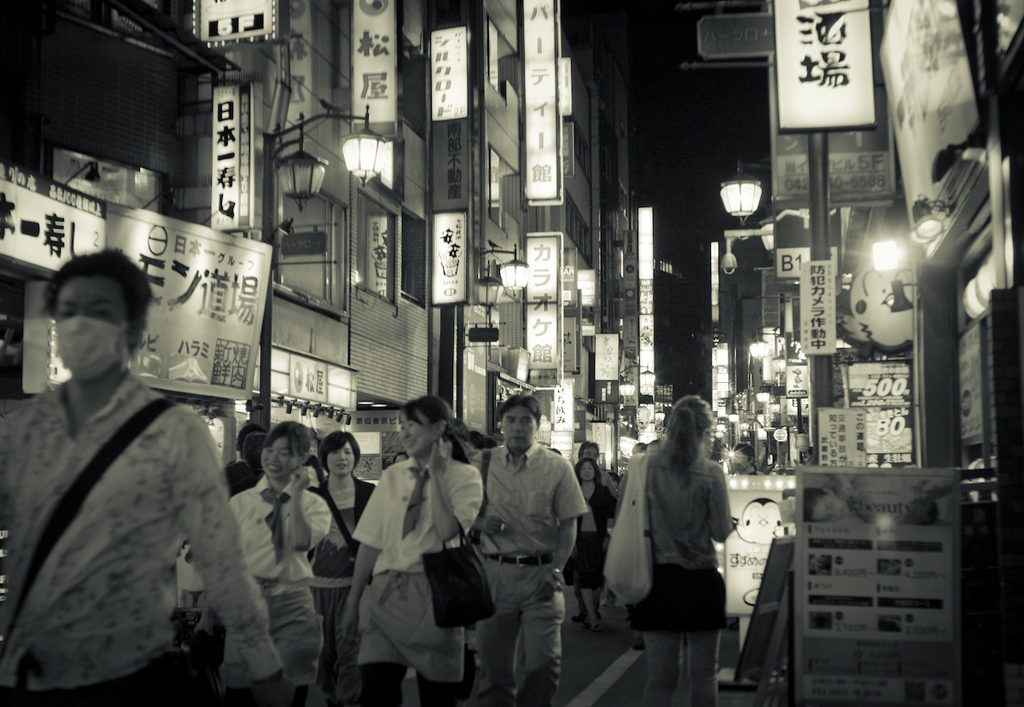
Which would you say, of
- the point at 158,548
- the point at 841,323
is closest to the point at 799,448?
the point at 841,323

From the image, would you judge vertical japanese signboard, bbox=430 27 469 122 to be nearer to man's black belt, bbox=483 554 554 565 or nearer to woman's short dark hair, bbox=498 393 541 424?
woman's short dark hair, bbox=498 393 541 424

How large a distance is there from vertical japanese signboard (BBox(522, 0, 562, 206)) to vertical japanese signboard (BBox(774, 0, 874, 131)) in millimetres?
20119

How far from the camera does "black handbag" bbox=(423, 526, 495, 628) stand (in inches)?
214

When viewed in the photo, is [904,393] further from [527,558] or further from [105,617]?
[105,617]

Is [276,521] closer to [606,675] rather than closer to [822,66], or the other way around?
[606,675]

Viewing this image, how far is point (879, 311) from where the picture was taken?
13.9m

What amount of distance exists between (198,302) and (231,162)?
6.63ft

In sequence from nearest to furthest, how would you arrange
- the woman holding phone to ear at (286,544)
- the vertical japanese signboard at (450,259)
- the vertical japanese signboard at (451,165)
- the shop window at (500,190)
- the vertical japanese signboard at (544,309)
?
the woman holding phone to ear at (286,544) < the vertical japanese signboard at (450,259) < the vertical japanese signboard at (451,165) < the shop window at (500,190) < the vertical japanese signboard at (544,309)

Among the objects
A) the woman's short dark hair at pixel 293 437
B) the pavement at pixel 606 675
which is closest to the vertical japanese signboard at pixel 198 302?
the pavement at pixel 606 675

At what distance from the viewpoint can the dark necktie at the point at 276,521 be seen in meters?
6.22

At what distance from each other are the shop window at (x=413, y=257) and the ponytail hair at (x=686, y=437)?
1841 cm

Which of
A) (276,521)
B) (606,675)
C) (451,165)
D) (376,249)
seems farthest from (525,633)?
(451,165)

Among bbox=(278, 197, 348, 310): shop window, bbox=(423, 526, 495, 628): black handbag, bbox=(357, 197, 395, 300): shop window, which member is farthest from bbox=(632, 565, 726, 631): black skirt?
bbox=(357, 197, 395, 300): shop window

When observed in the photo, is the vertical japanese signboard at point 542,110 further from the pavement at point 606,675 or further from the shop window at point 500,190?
the pavement at point 606,675
